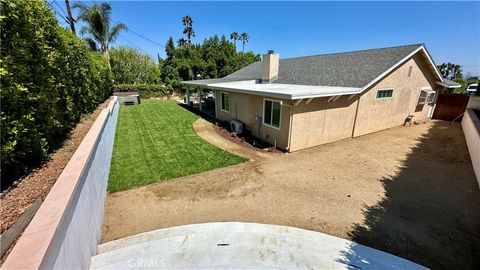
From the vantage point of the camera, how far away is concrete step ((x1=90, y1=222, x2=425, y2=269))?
3.86 meters

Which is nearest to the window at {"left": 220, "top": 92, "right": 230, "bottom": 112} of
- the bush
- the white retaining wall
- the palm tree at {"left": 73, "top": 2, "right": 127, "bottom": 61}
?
the white retaining wall

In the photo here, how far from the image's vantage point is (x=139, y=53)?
3956 centimetres

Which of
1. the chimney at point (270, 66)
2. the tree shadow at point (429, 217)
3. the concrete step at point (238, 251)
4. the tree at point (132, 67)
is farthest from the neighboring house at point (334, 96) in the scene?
the tree at point (132, 67)

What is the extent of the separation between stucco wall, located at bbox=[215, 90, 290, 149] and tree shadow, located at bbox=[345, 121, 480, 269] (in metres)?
4.14

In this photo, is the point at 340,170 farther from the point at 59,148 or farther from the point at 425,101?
the point at 425,101

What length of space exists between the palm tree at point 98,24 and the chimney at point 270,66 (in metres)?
20.6

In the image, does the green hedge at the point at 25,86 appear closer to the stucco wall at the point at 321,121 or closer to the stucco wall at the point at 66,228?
the stucco wall at the point at 66,228

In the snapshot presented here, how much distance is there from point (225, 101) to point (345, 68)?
7800mm

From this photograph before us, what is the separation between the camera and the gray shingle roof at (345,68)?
1195 centimetres

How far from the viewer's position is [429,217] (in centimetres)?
560

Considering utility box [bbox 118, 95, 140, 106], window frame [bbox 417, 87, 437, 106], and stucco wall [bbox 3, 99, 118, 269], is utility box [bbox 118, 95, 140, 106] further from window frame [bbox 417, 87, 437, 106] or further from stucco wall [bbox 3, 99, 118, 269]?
window frame [bbox 417, 87, 437, 106]

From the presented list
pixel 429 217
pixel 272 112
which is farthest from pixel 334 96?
pixel 429 217

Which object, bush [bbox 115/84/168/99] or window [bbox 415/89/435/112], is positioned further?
bush [bbox 115/84/168/99]

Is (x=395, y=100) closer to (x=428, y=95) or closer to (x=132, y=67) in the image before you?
(x=428, y=95)
